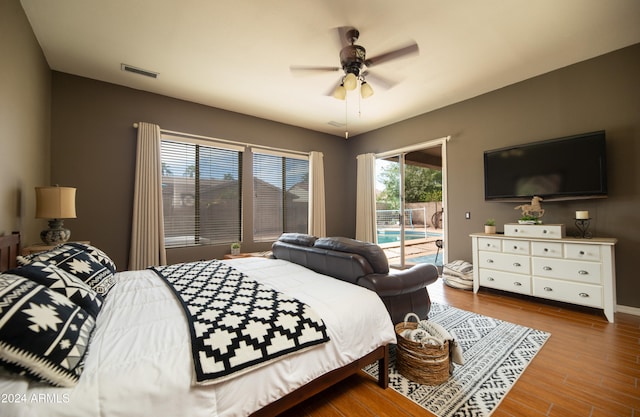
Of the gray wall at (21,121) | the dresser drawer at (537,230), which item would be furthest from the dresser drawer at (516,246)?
the gray wall at (21,121)

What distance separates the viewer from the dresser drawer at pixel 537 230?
3049 millimetres

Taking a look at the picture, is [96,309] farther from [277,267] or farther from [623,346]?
[623,346]

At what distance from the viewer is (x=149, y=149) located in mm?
3826

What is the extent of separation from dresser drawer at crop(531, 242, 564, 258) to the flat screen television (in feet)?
2.08

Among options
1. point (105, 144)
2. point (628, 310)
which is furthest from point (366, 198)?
point (105, 144)

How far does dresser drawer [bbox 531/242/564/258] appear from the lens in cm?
300

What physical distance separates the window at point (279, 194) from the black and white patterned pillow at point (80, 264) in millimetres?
3151

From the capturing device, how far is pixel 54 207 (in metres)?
2.55

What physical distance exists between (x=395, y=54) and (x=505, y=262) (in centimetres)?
292

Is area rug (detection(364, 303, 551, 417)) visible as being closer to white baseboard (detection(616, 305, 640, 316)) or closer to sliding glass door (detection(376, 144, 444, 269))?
white baseboard (detection(616, 305, 640, 316))

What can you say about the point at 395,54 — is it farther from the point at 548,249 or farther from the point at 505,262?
the point at 505,262

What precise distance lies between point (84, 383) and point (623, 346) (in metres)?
3.64

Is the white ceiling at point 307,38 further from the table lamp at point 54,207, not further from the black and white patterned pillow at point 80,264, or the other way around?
the black and white patterned pillow at point 80,264

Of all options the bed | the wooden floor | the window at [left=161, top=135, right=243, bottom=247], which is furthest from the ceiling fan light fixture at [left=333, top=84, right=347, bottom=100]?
the wooden floor
